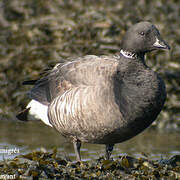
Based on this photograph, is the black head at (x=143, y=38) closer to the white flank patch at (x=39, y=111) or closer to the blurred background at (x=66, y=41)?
the white flank patch at (x=39, y=111)

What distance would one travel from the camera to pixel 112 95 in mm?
Result: 5875

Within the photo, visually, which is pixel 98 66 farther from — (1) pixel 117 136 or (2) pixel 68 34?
(2) pixel 68 34

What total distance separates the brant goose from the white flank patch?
0.44 m

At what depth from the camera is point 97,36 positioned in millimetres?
10539

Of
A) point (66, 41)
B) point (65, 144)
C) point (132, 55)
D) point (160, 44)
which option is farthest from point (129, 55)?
point (66, 41)

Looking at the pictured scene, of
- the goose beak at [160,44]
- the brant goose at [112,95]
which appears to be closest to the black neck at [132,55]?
the brant goose at [112,95]

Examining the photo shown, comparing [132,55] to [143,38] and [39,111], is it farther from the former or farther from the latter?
[39,111]

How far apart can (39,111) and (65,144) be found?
0.98 m

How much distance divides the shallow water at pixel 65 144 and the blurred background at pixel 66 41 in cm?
2

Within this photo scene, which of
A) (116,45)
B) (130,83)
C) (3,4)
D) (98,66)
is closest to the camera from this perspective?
(130,83)

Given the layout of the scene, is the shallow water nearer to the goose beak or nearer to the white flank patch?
the white flank patch

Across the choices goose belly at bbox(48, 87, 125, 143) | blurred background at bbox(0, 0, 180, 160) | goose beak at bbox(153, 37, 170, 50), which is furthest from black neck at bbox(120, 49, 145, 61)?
blurred background at bbox(0, 0, 180, 160)

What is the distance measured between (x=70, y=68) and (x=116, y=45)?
3.95m

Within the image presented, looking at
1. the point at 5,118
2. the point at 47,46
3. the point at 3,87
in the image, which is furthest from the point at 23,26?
the point at 5,118
